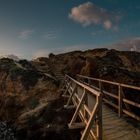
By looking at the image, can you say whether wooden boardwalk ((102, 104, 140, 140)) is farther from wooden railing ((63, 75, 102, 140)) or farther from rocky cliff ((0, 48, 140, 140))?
rocky cliff ((0, 48, 140, 140))

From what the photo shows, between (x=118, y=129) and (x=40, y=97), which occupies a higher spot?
(x=118, y=129)

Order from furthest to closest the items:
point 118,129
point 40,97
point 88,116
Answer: point 40,97
point 88,116
point 118,129

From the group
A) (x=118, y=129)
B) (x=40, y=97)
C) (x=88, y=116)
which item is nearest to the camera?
(x=118, y=129)

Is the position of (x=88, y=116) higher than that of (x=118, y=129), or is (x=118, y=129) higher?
(x=88, y=116)

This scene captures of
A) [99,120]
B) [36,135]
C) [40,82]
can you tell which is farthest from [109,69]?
[99,120]

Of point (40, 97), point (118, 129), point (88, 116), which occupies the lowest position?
point (40, 97)

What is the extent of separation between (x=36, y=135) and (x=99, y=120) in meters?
9.19

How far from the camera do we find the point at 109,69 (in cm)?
2173

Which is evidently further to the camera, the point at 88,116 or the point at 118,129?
the point at 88,116

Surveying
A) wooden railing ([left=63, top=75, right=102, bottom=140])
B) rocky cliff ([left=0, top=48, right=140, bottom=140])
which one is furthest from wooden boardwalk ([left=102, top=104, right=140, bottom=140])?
rocky cliff ([left=0, top=48, right=140, bottom=140])

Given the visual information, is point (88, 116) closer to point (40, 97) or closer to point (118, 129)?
point (118, 129)

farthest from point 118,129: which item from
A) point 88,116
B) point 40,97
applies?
point 40,97

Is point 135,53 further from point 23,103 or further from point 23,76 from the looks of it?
point 23,103

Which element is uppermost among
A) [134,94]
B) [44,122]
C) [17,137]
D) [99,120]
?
[99,120]
